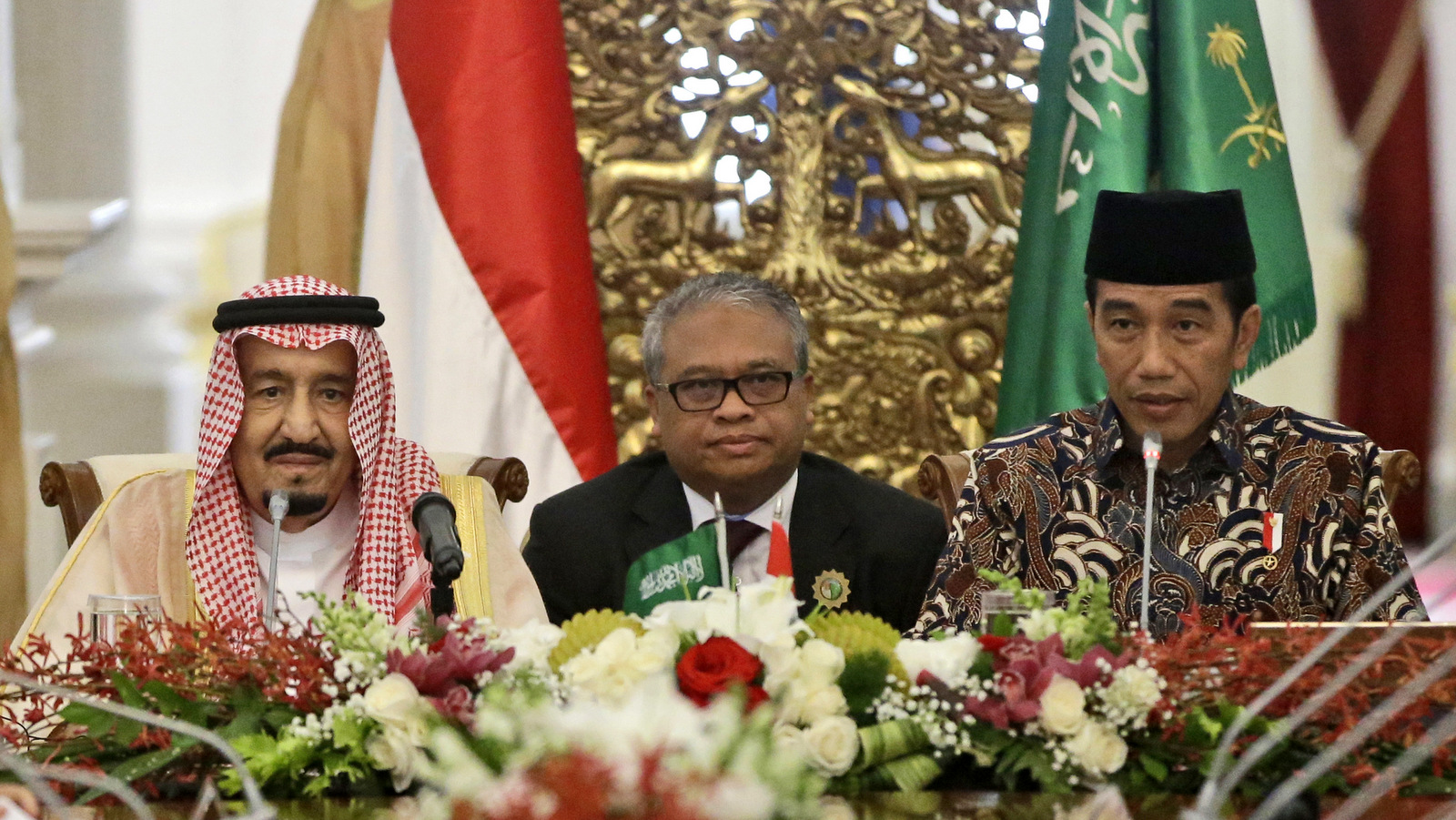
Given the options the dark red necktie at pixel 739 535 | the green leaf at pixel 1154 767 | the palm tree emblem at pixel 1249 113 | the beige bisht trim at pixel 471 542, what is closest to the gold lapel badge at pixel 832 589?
the dark red necktie at pixel 739 535

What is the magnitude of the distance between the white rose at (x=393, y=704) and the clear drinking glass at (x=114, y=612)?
1.33 ft

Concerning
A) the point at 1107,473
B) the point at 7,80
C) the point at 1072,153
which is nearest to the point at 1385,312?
the point at 1072,153

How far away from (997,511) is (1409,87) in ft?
7.27

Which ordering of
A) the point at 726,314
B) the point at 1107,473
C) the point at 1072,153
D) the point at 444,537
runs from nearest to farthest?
the point at 444,537
the point at 1107,473
the point at 726,314
the point at 1072,153

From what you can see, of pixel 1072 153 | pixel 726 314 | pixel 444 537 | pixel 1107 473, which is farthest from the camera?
pixel 1072 153

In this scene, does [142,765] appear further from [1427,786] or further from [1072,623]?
[1427,786]

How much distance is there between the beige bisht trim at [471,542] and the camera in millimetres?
2766

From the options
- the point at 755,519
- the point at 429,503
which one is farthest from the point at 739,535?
the point at 429,503

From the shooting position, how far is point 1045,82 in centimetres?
400

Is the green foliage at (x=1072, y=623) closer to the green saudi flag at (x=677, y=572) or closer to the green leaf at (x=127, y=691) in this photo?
the green saudi flag at (x=677, y=572)

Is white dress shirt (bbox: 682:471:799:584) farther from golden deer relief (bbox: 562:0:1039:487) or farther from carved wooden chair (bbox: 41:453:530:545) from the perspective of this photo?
golden deer relief (bbox: 562:0:1039:487)

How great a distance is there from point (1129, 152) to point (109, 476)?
244cm

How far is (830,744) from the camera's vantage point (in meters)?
1.67

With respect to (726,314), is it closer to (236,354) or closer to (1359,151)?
(236,354)
